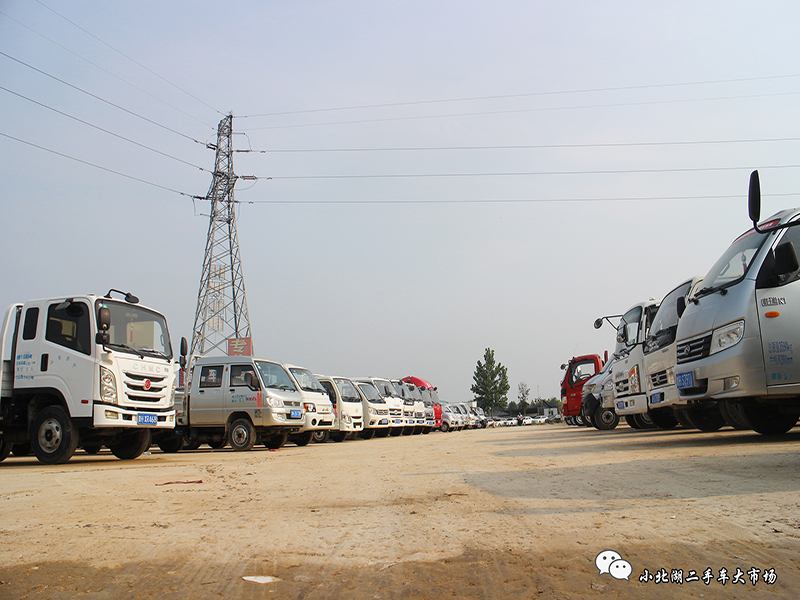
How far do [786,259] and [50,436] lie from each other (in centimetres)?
1086

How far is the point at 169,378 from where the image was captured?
11.3 metres

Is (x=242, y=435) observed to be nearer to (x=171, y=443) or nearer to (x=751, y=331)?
(x=171, y=443)

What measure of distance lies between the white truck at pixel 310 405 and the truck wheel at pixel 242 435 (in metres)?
1.36

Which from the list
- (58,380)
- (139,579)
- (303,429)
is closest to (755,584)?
(139,579)

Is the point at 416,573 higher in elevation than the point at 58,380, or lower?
lower

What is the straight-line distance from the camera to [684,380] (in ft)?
29.1

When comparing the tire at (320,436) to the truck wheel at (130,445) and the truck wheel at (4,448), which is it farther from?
the truck wheel at (4,448)

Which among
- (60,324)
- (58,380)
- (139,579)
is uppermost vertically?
(60,324)

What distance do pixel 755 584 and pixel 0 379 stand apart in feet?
35.8

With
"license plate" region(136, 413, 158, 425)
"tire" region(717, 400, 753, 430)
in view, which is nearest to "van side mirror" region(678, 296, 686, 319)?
"tire" region(717, 400, 753, 430)

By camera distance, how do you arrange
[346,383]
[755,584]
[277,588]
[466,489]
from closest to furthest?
[755,584]
[277,588]
[466,489]
[346,383]

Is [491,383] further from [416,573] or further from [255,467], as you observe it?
[416,573]

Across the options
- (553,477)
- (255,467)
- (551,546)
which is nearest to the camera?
(551,546)

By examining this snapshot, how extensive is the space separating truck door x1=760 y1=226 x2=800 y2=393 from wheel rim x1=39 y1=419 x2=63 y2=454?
10213mm
